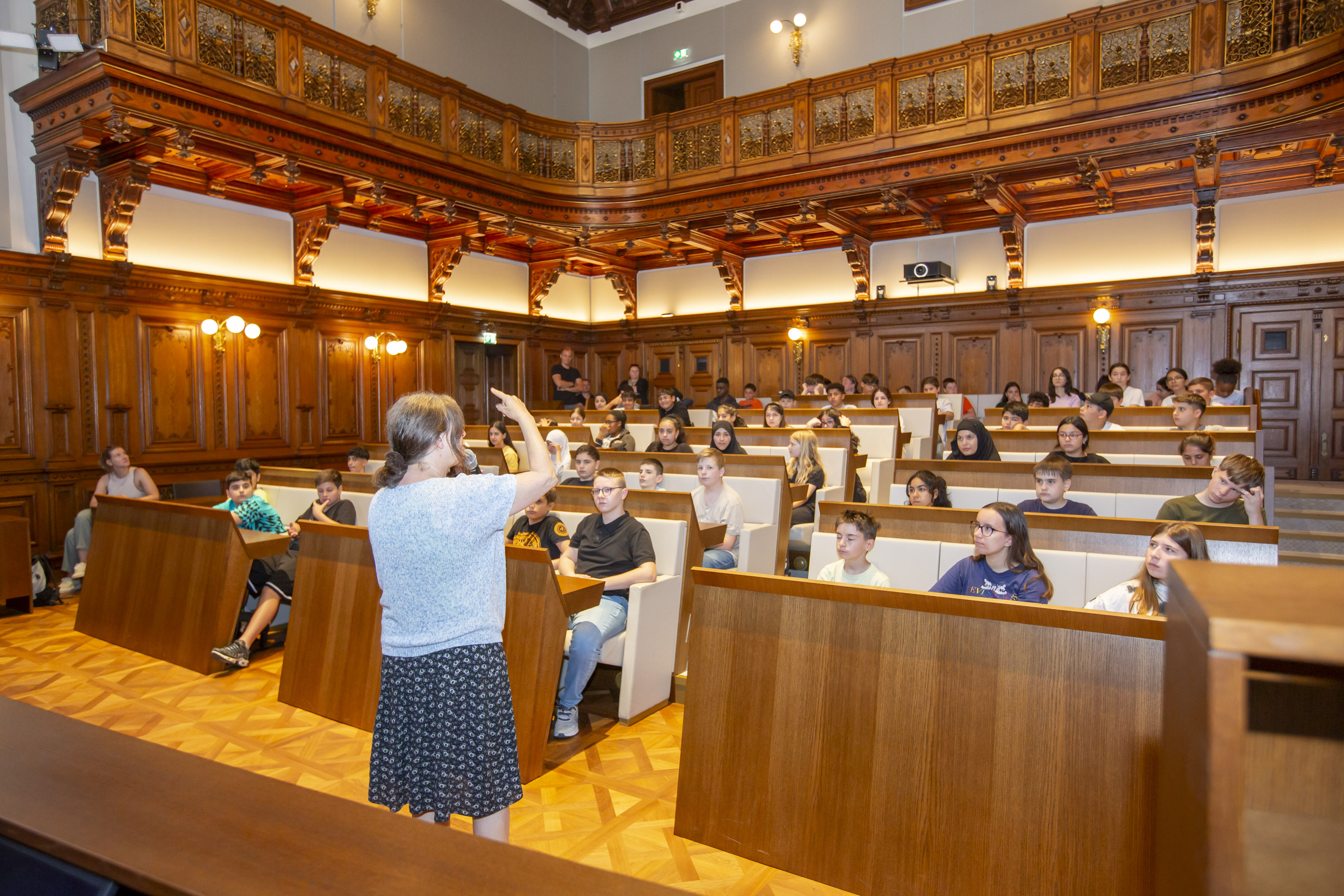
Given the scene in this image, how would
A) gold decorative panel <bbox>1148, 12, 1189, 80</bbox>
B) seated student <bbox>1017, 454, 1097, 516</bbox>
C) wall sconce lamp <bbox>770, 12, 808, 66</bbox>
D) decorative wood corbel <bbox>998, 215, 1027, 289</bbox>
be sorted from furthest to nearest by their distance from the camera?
wall sconce lamp <bbox>770, 12, 808, 66</bbox> < decorative wood corbel <bbox>998, 215, 1027, 289</bbox> < gold decorative panel <bbox>1148, 12, 1189, 80</bbox> < seated student <bbox>1017, 454, 1097, 516</bbox>

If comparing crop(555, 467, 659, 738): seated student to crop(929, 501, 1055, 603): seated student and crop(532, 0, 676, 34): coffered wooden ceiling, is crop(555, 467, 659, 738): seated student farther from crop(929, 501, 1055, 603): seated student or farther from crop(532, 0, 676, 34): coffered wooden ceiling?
crop(532, 0, 676, 34): coffered wooden ceiling

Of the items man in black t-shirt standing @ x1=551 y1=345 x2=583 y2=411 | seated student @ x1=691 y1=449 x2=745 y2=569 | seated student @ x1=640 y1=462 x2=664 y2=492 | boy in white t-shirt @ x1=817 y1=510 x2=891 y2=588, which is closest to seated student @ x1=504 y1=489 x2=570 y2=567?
seated student @ x1=640 y1=462 x2=664 y2=492

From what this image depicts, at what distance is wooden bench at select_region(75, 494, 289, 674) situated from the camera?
14.8ft

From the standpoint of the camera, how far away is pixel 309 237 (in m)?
9.74

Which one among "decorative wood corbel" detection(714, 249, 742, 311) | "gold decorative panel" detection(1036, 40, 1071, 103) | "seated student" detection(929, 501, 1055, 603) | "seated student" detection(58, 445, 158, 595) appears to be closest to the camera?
"seated student" detection(929, 501, 1055, 603)

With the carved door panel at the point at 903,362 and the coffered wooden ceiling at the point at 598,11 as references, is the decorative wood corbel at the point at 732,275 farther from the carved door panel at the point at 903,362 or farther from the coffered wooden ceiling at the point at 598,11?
the coffered wooden ceiling at the point at 598,11

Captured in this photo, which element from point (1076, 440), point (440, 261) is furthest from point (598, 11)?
point (1076, 440)

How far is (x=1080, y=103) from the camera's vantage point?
8.13m

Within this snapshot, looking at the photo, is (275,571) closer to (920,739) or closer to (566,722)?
(566,722)

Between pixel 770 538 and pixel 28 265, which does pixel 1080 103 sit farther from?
pixel 28 265

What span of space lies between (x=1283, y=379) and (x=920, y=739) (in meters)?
9.94

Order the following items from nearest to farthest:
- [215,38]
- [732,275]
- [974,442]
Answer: [974,442] < [215,38] < [732,275]

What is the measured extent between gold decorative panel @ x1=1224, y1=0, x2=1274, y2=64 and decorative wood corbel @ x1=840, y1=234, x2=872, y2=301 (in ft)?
16.3

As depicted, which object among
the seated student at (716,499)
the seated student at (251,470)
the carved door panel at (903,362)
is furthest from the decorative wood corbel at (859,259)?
the seated student at (251,470)
